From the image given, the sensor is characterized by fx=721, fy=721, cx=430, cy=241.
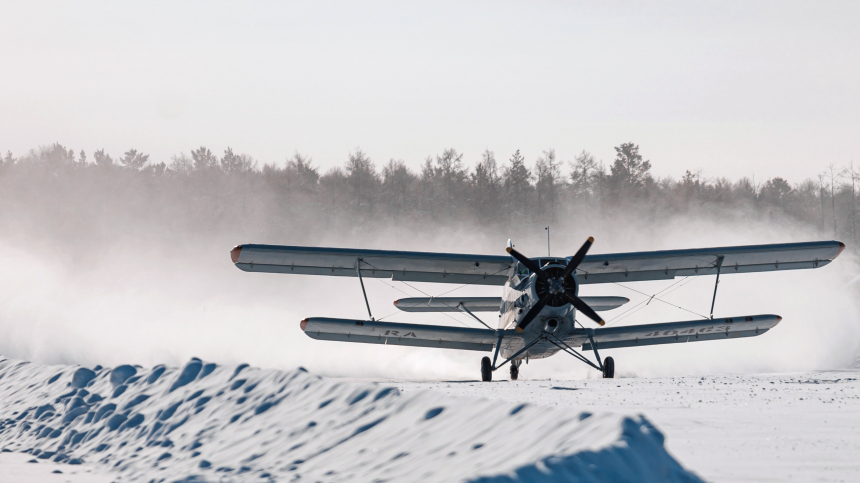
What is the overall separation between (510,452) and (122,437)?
5038 millimetres

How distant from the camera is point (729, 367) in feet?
83.6

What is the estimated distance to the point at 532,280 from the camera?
603 inches

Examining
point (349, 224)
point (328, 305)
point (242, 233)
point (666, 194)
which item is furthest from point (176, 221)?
point (666, 194)

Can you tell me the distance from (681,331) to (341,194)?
6382cm

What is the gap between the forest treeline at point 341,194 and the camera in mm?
74000

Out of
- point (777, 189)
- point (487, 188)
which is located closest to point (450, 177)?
point (487, 188)

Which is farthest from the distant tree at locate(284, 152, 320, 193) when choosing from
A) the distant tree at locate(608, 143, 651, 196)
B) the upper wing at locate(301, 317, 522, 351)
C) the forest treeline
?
the upper wing at locate(301, 317, 522, 351)

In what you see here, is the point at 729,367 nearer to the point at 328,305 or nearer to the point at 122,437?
the point at 122,437

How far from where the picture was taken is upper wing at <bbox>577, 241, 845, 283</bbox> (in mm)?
16375

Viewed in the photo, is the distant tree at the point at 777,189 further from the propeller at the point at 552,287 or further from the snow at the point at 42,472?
the snow at the point at 42,472

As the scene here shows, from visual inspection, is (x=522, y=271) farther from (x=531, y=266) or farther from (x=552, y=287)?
(x=552, y=287)

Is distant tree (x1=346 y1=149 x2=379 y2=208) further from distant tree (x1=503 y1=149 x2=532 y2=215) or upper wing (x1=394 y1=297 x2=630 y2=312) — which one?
upper wing (x1=394 y1=297 x2=630 y2=312)

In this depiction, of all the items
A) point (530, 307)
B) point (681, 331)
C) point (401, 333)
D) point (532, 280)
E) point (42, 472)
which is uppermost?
point (532, 280)

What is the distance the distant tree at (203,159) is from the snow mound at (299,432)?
7800 cm
